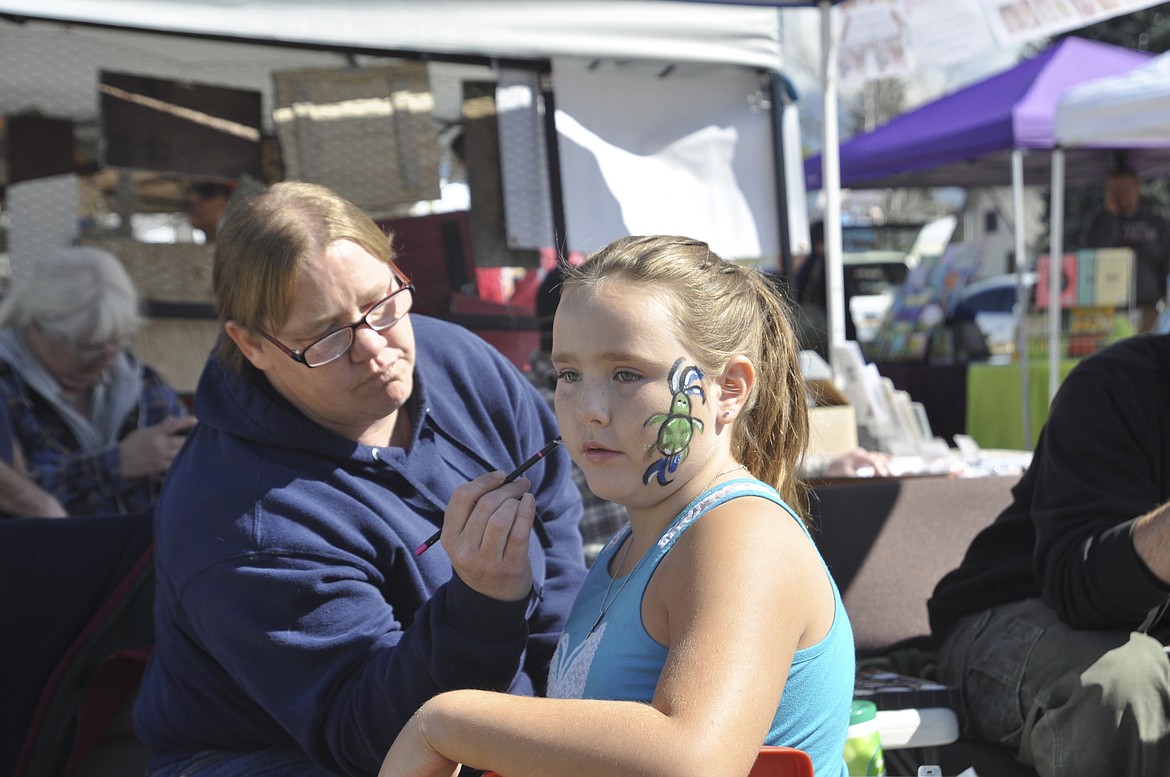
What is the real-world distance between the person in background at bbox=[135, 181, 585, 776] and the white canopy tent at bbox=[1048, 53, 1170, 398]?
3796mm

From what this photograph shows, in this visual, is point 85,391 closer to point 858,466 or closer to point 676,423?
point 858,466

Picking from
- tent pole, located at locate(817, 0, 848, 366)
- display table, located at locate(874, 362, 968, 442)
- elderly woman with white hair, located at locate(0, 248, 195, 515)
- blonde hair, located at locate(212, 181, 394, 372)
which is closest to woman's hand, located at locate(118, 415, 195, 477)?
elderly woman with white hair, located at locate(0, 248, 195, 515)

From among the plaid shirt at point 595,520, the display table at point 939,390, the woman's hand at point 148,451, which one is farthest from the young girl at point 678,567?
the display table at point 939,390

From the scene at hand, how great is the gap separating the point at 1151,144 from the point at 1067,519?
26.0 feet

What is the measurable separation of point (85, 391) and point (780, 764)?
8.77ft

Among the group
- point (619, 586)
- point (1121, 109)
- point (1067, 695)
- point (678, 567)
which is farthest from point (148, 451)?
point (1121, 109)

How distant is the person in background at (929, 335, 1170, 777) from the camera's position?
1.83 meters

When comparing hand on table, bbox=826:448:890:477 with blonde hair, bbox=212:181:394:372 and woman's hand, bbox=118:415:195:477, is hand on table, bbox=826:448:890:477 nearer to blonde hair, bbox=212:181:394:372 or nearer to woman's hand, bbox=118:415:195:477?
blonde hair, bbox=212:181:394:372

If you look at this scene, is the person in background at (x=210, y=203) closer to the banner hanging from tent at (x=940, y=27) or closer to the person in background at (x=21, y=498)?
the person in background at (x=21, y=498)

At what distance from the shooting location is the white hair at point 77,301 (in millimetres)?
3152

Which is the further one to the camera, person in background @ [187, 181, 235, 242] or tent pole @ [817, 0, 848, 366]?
person in background @ [187, 181, 235, 242]

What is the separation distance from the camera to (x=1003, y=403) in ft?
20.8

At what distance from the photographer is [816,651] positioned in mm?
1221

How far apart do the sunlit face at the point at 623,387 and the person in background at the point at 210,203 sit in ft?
11.2
